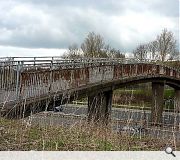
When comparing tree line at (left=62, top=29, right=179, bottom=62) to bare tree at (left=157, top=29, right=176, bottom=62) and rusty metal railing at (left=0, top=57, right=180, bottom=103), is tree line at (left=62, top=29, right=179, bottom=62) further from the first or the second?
rusty metal railing at (left=0, top=57, right=180, bottom=103)

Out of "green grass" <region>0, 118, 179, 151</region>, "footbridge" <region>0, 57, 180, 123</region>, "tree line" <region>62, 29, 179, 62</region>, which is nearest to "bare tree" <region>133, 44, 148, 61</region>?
"tree line" <region>62, 29, 179, 62</region>

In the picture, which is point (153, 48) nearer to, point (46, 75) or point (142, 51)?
point (142, 51)

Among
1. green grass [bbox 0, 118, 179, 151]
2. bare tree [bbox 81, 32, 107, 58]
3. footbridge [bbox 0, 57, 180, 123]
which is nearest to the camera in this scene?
green grass [bbox 0, 118, 179, 151]

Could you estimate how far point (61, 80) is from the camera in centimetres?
2134

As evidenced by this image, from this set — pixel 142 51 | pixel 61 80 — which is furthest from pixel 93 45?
pixel 61 80

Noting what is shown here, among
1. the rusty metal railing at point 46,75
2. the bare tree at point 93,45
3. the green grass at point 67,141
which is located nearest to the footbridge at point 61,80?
the rusty metal railing at point 46,75

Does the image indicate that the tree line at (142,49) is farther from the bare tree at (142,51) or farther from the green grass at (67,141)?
the green grass at (67,141)

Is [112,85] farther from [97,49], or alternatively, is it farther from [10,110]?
[97,49]

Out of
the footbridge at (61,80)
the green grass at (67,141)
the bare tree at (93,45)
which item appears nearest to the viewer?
the green grass at (67,141)

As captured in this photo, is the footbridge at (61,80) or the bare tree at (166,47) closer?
the footbridge at (61,80)

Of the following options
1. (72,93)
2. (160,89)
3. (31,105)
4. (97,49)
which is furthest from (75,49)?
(31,105)

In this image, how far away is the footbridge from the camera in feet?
54.3

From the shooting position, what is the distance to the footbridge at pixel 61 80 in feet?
54.3
